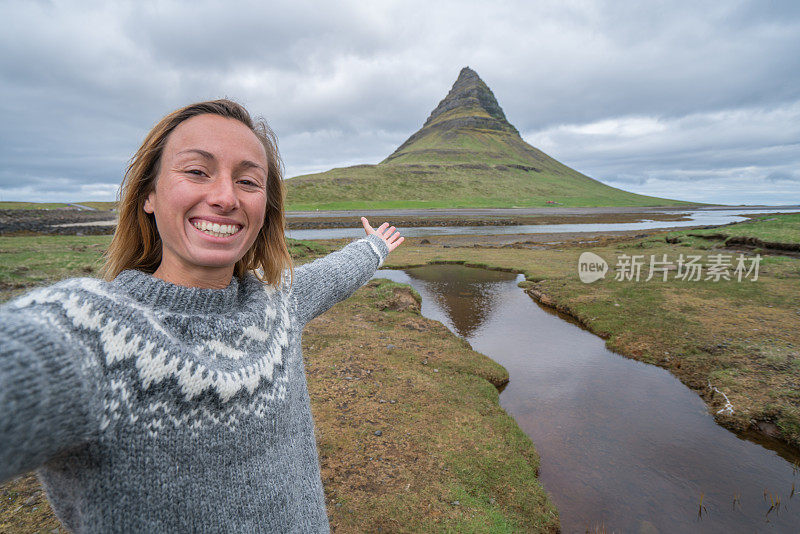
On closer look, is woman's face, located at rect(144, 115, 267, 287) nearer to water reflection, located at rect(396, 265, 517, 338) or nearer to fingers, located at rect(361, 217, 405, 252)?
fingers, located at rect(361, 217, 405, 252)

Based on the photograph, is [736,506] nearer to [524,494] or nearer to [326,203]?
[524,494]

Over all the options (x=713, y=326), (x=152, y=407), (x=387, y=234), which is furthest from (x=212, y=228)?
(x=713, y=326)

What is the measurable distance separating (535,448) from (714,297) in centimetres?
1544

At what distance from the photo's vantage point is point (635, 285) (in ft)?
64.5

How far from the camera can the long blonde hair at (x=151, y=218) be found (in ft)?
6.93

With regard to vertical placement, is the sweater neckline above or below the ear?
below

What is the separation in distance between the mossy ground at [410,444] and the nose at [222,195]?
534 centimetres

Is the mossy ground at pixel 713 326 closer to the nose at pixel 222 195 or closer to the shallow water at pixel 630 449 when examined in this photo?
the shallow water at pixel 630 449

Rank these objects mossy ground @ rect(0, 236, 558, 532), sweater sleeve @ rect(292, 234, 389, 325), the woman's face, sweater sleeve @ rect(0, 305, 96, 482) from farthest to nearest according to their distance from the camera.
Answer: mossy ground @ rect(0, 236, 558, 532) → sweater sleeve @ rect(292, 234, 389, 325) → the woman's face → sweater sleeve @ rect(0, 305, 96, 482)

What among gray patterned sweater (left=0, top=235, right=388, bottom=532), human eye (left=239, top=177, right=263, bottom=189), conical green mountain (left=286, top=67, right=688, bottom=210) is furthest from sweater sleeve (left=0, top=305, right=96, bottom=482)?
conical green mountain (left=286, top=67, right=688, bottom=210)

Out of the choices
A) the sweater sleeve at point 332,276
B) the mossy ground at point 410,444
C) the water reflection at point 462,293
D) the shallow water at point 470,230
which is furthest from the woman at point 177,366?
the shallow water at point 470,230

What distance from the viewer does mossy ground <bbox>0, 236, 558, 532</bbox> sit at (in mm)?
5621

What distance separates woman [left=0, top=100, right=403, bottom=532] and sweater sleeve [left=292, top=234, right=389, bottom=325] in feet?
0.63

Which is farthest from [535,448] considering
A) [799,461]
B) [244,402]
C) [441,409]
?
[244,402]
